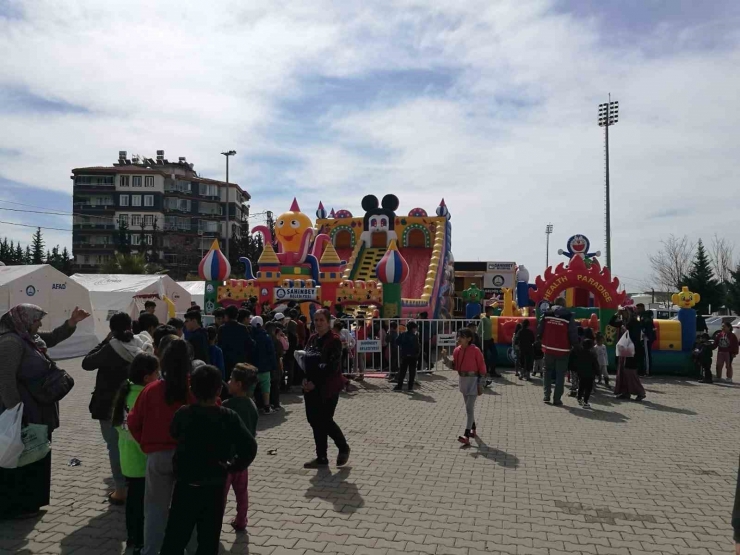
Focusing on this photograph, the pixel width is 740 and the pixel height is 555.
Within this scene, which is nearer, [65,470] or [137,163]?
[65,470]

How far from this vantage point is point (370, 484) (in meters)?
5.48

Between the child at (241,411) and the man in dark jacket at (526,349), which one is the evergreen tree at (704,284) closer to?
the man in dark jacket at (526,349)

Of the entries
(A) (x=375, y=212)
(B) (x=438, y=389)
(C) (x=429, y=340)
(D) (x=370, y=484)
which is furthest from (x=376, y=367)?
(A) (x=375, y=212)

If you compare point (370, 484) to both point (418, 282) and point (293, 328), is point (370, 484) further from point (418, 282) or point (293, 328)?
point (418, 282)

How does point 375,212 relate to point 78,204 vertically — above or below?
below

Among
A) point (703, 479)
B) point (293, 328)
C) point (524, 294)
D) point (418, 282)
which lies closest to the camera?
point (703, 479)

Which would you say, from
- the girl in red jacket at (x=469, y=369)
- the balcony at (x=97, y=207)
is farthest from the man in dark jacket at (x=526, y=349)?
the balcony at (x=97, y=207)

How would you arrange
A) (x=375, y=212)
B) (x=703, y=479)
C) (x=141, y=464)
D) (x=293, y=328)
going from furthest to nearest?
(x=375, y=212) → (x=293, y=328) → (x=703, y=479) → (x=141, y=464)

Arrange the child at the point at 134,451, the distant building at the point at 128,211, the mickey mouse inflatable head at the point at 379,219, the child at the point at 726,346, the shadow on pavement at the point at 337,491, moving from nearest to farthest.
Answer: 1. the child at the point at 134,451
2. the shadow on pavement at the point at 337,491
3. the child at the point at 726,346
4. the mickey mouse inflatable head at the point at 379,219
5. the distant building at the point at 128,211

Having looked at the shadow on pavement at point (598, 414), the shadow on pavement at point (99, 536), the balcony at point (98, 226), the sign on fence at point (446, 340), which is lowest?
the shadow on pavement at point (598, 414)

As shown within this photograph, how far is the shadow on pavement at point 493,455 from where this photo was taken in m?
6.25

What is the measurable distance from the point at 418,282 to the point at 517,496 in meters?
19.2

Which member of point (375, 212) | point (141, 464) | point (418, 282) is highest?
point (375, 212)

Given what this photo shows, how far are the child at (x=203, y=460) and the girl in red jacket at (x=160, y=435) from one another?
0.69 feet
